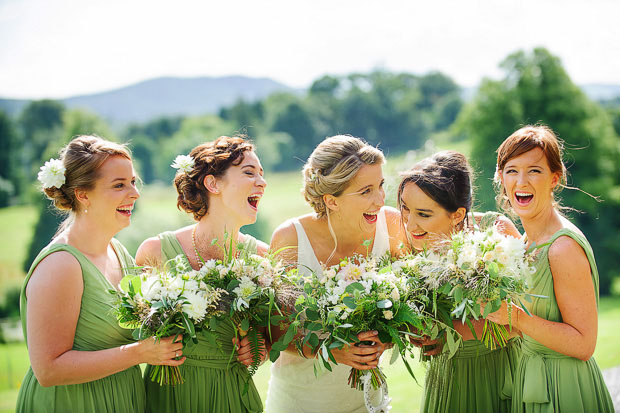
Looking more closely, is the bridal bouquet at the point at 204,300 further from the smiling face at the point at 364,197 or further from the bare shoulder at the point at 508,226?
the bare shoulder at the point at 508,226

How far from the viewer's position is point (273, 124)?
87125 mm

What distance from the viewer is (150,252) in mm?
4656

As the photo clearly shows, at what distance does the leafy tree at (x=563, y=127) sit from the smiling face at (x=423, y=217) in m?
27.4

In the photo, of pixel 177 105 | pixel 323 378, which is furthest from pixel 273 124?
pixel 323 378

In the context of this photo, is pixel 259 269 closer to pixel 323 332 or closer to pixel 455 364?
pixel 323 332

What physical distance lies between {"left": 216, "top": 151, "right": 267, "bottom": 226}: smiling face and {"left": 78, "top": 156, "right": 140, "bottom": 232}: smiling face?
2.68 feet

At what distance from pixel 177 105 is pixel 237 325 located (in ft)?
431

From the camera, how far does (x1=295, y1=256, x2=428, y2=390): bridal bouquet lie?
12.6ft

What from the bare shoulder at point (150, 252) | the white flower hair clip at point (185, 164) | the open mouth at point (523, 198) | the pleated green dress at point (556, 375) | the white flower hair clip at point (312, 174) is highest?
the white flower hair clip at point (185, 164)

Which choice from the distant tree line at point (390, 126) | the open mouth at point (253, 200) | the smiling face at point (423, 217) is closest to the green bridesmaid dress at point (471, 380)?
the smiling face at point (423, 217)

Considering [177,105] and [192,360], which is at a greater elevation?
[177,105]

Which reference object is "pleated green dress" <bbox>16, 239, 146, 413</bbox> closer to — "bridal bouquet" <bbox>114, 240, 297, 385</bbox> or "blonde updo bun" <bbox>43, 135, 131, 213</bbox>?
"bridal bouquet" <bbox>114, 240, 297, 385</bbox>

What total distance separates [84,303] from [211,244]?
3.40ft

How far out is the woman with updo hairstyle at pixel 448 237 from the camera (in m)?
4.68
